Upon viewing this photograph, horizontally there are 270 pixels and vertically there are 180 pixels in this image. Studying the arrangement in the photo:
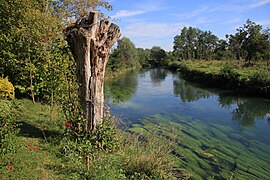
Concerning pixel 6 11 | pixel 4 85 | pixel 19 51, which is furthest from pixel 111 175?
pixel 6 11

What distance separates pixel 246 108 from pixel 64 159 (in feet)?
50.5

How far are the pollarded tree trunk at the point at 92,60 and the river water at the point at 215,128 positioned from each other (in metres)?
2.04

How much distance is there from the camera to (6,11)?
30.2 feet

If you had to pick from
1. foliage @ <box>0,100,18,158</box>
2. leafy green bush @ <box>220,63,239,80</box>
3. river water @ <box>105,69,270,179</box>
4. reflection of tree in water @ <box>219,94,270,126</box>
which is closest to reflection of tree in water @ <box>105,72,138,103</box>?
river water @ <box>105,69,270,179</box>

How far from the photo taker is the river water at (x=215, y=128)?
7750 millimetres

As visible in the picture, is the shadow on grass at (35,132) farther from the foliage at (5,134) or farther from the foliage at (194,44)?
the foliage at (194,44)

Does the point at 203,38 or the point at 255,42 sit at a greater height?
the point at 203,38

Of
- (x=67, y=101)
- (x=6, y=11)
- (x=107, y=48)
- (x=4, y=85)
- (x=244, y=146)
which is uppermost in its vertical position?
(x=6, y=11)

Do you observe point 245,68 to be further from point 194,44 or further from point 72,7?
point 194,44

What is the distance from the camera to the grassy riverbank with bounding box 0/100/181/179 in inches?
168

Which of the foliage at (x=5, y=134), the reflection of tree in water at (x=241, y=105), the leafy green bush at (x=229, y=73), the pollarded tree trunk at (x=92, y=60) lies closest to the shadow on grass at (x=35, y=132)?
the pollarded tree trunk at (x=92, y=60)

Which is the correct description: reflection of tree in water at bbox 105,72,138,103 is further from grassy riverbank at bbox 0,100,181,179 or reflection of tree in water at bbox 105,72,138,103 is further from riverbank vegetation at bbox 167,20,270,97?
riverbank vegetation at bbox 167,20,270,97

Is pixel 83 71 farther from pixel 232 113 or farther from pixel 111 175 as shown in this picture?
pixel 232 113

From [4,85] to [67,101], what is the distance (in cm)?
199
